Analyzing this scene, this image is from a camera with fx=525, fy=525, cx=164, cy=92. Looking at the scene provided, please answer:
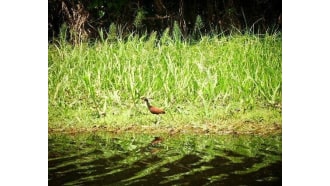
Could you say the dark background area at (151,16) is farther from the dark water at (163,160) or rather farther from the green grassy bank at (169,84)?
the dark water at (163,160)

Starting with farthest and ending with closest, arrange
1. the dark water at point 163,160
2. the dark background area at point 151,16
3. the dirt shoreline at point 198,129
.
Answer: the dark background area at point 151,16 → the dirt shoreline at point 198,129 → the dark water at point 163,160

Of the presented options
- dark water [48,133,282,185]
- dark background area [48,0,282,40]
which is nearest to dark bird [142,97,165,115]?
dark water [48,133,282,185]

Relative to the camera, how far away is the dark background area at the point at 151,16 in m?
3.19

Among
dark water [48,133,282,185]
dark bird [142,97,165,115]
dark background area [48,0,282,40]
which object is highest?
dark background area [48,0,282,40]

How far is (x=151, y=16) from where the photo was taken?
3.22 m

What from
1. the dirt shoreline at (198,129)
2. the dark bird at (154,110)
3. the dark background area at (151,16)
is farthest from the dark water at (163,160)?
the dark background area at (151,16)

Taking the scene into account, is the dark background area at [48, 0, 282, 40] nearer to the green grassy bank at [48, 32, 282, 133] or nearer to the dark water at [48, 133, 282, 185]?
the green grassy bank at [48, 32, 282, 133]

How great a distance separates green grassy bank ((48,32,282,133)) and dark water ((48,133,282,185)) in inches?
2.6

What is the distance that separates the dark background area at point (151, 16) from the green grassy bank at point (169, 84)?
0.07m

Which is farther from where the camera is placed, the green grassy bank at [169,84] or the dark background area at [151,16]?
the dark background area at [151,16]

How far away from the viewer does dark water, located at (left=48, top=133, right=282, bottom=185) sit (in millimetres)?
2885
